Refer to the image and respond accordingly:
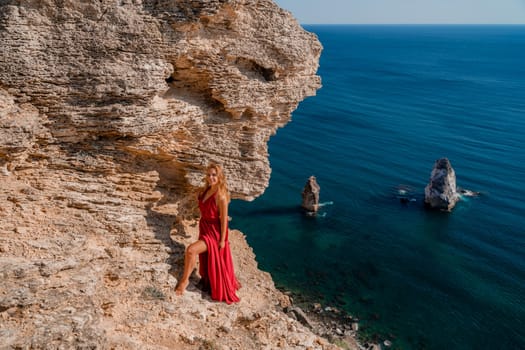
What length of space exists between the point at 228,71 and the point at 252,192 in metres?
4.37

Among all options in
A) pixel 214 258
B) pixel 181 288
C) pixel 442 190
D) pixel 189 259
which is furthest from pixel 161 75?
pixel 442 190

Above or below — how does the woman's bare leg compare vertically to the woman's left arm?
below

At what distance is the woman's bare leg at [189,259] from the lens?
11.4m

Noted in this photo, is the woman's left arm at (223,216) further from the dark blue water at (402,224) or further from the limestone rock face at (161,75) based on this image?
the dark blue water at (402,224)

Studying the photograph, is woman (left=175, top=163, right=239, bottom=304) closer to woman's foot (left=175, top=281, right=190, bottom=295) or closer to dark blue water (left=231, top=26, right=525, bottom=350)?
woman's foot (left=175, top=281, right=190, bottom=295)

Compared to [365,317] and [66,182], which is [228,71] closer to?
[66,182]

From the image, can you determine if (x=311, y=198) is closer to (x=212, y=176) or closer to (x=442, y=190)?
(x=442, y=190)

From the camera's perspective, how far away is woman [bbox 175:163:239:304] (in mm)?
10992

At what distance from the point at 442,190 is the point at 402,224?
541cm

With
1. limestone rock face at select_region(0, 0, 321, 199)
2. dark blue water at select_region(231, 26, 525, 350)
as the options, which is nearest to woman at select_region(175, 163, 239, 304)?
limestone rock face at select_region(0, 0, 321, 199)

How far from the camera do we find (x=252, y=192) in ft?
50.2

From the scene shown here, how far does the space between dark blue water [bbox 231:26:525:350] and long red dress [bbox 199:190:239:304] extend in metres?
11.5

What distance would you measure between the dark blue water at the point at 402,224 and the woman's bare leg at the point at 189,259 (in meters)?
12.6

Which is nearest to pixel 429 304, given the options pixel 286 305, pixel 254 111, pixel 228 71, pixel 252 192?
pixel 286 305
